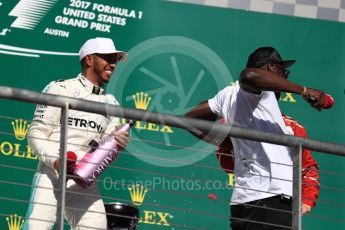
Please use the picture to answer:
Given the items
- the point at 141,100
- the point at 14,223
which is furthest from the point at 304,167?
the point at 14,223

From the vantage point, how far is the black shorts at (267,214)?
514 cm

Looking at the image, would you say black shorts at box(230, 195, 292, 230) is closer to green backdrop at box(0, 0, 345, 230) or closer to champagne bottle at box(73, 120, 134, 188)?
champagne bottle at box(73, 120, 134, 188)

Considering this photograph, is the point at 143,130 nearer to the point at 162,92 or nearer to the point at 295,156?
the point at 162,92

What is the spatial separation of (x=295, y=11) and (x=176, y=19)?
89 cm

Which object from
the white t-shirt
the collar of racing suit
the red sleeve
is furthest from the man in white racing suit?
the white t-shirt

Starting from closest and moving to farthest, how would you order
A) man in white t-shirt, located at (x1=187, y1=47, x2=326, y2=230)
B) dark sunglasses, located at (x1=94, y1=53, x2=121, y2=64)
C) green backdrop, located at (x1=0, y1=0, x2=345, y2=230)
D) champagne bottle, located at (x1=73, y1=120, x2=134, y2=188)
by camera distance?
man in white t-shirt, located at (x1=187, y1=47, x2=326, y2=230)
champagne bottle, located at (x1=73, y1=120, x2=134, y2=188)
dark sunglasses, located at (x1=94, y1=53, x2=121, y2=64)
green backdrop, located at (x1=0, y1=0, x2=345, y2=230)

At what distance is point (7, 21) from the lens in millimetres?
7430

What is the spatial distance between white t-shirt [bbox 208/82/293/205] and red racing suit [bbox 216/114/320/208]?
4.6 inches

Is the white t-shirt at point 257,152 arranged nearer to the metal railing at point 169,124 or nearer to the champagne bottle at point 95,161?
the metal railing at point 169,124

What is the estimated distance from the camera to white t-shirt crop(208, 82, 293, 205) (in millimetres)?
5191

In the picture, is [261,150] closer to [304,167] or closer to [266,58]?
[266,58]

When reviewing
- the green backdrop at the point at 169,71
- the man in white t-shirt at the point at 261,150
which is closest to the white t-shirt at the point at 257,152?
the man in white t-shirt at the point at 261,150

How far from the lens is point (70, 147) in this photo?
5723 mm

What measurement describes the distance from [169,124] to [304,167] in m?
1.31
